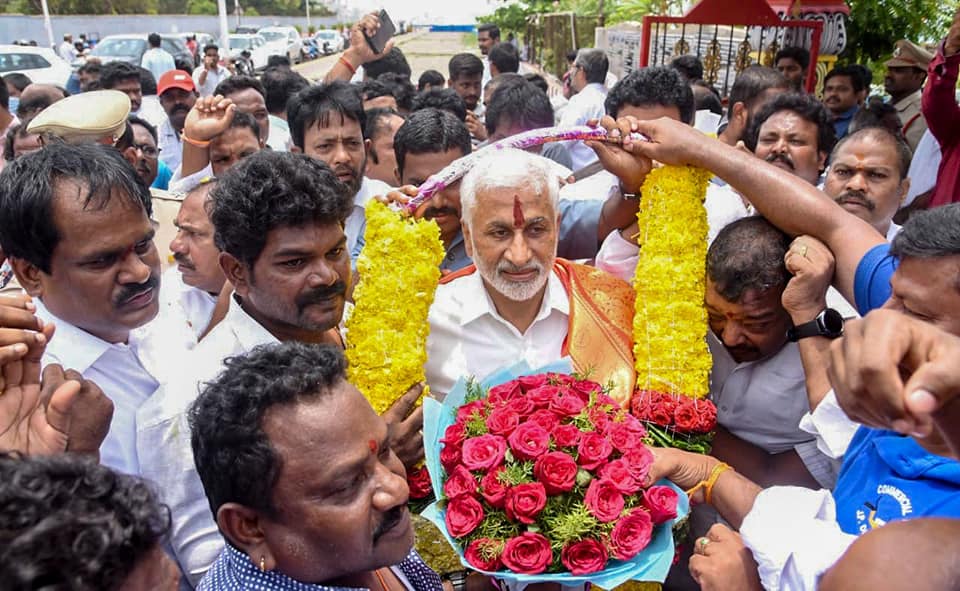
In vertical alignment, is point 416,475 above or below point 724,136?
below

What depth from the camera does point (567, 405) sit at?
7.71 feet

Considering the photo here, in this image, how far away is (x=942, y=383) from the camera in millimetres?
1137

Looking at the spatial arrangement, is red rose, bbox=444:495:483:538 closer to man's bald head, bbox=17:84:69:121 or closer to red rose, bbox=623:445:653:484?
red rose, bbox=623:445:653:484

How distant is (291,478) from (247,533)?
0.19 m

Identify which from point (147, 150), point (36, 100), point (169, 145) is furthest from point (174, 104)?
point (147, 150)

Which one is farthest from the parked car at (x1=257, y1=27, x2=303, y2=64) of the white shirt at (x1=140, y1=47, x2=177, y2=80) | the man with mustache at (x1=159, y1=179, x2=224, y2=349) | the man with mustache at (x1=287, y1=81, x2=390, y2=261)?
the man with mustache at (x1=159, y1=179, x2=224, y2=349)

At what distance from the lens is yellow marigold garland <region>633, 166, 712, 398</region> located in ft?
9.17

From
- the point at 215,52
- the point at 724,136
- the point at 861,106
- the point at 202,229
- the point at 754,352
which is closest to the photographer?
the point at 754,352

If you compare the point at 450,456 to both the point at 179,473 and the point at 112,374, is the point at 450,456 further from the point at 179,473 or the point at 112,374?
the point at 112,374

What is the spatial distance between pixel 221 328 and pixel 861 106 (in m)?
7.84

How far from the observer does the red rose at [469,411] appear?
2404mm

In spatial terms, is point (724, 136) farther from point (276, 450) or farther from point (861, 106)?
point (276, 450)

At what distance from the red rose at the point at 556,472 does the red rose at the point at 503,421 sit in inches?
6.5

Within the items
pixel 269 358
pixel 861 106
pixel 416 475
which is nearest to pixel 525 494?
pixel 416 475
